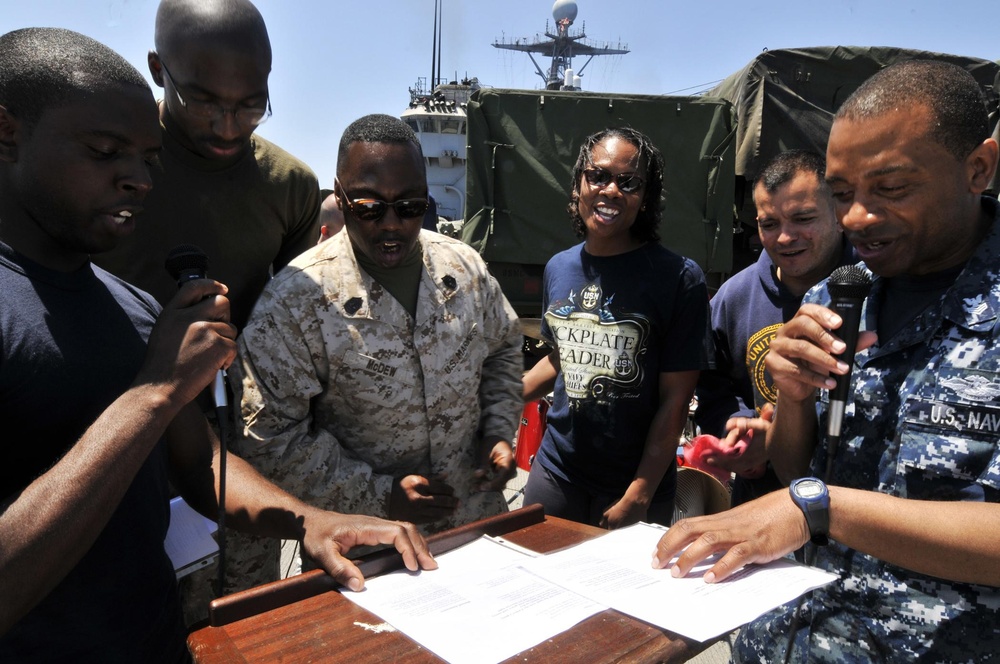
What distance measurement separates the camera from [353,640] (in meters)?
1.25

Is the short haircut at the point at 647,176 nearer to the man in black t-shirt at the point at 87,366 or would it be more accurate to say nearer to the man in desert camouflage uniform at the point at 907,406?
the man in desert camouflage uniform at the point at 907,406

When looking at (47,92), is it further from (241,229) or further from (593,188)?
(593,188)

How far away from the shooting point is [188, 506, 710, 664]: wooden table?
1188mm

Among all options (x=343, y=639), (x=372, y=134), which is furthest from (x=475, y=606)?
(x=372, y=134)

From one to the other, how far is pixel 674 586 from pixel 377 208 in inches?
55.3

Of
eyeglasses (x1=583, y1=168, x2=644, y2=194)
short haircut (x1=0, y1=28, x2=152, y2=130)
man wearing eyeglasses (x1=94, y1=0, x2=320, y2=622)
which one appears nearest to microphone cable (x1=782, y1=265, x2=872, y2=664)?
eyeglasses (x1=583, y1=168, x2=644, y2=194)

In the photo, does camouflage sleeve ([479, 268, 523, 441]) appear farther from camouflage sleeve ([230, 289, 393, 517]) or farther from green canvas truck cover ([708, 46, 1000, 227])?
green canvas truck cover ([708, 46, 1000, 227])

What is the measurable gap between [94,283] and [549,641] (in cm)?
128

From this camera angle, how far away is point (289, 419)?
2123 mm

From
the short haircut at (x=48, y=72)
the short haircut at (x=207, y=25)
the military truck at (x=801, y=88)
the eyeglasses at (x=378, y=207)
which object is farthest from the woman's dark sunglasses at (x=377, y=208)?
the military truck at (x=801, y=88)

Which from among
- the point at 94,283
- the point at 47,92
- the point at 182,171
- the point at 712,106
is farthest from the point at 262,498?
the point at 712,106

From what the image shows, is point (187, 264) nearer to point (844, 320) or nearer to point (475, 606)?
point (475, 606)

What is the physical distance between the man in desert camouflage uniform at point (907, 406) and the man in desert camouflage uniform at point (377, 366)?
1.01 metres

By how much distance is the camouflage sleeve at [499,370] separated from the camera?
2510 millimetres
